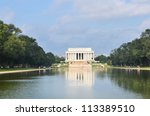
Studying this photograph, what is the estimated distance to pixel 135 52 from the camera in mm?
109062

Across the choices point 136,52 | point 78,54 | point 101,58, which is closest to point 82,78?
point 136,52

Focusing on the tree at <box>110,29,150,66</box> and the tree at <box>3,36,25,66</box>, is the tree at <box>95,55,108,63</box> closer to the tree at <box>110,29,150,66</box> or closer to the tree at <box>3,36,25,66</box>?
the tree at <box>110,29,150,66</box>

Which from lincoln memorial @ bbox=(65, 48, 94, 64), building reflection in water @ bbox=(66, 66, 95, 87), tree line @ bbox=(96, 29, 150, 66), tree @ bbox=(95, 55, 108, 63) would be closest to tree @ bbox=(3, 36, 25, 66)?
building reflection in water @ bbox=(66, 66, 95, 87)

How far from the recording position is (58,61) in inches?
7426

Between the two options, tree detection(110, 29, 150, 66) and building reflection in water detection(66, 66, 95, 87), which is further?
tree detection(110, 29, 150, 66)

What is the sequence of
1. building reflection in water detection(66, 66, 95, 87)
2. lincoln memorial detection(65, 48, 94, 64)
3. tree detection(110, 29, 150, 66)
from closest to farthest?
1. building reflection in water detection(66, 66, 95, 87)
2. tree detection(110, 29, 150, 66)
3. lincoln memorial detection(65, 48, 94, 64)

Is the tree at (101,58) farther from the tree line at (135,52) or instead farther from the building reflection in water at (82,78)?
the building reflection in water at (82,78)

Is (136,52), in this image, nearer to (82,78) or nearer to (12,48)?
(12,48)

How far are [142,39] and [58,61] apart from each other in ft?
284

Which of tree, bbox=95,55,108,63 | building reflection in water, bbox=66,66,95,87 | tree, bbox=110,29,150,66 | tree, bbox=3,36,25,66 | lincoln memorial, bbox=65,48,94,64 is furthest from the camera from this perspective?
tree, bbox=95,55,108,63

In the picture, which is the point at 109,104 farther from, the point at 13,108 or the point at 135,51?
the point at 135,51

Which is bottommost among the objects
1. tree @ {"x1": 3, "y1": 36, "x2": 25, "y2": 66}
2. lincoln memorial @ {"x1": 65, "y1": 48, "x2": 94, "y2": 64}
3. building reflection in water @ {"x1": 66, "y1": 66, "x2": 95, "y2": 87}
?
building reflection in water @ {"x1": 66, "y1": 66, "x2": 95, "y2": 87}

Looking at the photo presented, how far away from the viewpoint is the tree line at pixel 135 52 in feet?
339

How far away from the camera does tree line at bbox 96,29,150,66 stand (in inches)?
4067
